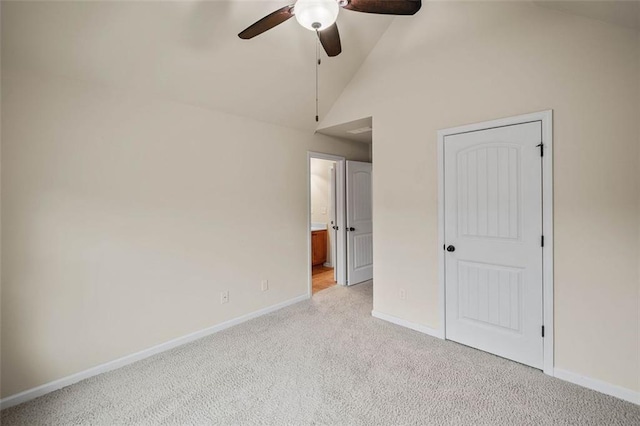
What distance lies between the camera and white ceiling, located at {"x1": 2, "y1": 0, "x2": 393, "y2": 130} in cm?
187

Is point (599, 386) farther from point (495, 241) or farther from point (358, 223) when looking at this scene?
point (358, 223)

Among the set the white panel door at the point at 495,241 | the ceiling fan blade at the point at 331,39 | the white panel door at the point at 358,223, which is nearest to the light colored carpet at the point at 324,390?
the white panel door at the point at 495,241

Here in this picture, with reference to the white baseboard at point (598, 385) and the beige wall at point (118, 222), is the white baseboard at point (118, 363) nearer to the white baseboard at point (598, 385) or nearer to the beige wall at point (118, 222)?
the beige wall at point (118, 222)

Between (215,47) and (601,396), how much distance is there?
3.84 metres

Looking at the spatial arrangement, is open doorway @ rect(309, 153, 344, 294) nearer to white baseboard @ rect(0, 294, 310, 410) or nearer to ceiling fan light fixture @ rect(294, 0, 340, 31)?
white baseboard @ rect(0, 294, 310, 410)

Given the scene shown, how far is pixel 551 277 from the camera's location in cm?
223

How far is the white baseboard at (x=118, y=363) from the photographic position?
78.5 inches

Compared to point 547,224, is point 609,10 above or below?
above

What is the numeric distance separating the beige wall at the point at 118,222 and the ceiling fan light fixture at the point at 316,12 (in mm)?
1717

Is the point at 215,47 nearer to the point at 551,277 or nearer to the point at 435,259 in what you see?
the point at 435,259

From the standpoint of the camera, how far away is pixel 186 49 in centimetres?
232

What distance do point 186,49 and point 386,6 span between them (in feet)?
5.25

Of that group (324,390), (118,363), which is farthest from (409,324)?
(118,363)

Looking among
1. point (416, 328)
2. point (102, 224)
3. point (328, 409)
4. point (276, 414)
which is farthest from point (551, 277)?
point (102, 224)
